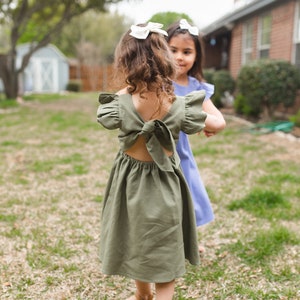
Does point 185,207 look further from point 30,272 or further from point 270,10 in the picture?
point 270,10

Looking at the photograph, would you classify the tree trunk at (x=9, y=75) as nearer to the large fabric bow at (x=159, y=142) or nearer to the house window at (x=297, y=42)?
the house window at (x=297, y=42)

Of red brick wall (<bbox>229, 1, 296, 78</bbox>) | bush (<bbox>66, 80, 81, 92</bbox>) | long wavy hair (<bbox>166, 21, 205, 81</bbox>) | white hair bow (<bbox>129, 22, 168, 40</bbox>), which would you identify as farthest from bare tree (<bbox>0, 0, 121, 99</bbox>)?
white hair bow (<bbox>129, 22, 168, 40</bbox>)

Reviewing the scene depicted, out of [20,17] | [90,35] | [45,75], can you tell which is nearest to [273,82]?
[20,17]

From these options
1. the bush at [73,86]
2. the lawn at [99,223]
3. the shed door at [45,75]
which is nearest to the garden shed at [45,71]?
the shed door at [45,75]

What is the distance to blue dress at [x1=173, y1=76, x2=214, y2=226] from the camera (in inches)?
86.2

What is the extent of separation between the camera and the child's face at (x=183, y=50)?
6.97ft

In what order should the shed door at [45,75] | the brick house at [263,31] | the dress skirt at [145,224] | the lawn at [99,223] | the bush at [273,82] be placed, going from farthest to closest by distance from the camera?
the shed door at [45,75]
the brick house at [263,31]
the bush at [273,82]
the lawn at [99,223]
the dress skirt at [145,224]

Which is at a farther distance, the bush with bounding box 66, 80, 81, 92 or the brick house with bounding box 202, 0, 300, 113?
the bush with bounding box 66, 80, 81, 92

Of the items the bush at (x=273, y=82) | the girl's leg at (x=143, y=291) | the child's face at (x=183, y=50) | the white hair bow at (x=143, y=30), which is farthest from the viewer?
the bush at (x=273, y=82)

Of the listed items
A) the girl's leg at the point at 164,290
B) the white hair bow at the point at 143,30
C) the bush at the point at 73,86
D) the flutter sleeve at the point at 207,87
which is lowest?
the girl's leg at the point at 164,290

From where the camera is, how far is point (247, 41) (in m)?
11.5

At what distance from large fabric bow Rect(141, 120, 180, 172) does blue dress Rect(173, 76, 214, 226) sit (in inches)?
19.6

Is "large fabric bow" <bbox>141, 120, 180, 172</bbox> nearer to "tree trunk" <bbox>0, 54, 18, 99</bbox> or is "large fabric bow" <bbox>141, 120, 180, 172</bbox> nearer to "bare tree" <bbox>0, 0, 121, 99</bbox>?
"bare tree" <bbox>0, 0, 121, 99</bbox>

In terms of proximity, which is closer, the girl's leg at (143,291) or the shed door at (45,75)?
the girl's leg at (143,291)
